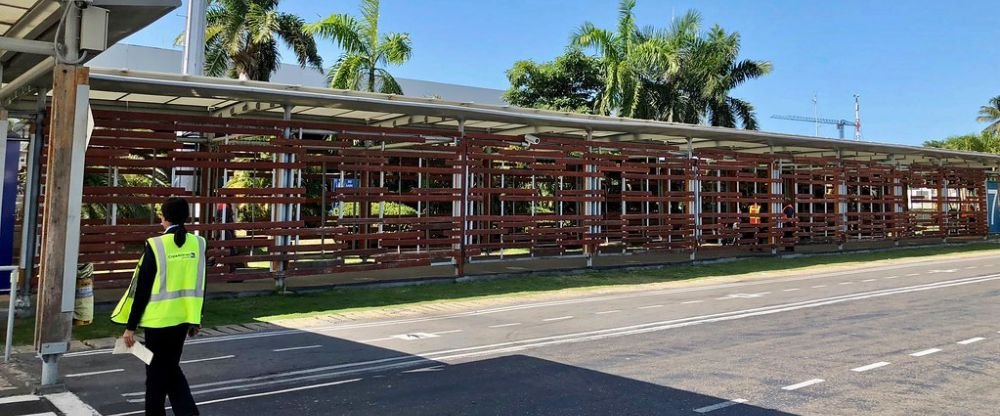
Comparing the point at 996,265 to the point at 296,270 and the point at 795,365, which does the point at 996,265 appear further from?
the point at 296,270

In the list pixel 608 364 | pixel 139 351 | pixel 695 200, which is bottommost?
pixel 608 364

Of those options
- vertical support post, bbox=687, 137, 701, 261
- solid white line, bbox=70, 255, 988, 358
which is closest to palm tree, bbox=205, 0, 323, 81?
vertical support post, bbox=687, 137, 701, 261

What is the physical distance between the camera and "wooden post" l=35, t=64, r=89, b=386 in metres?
6.40

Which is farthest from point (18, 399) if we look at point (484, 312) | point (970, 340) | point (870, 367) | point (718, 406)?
point (970, 340)

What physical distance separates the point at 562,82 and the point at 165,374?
32670mm

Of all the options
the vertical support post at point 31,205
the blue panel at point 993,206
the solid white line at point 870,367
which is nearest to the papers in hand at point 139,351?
the solid white line at point 870,367

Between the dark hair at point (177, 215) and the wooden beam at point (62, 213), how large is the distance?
2102 millimetres

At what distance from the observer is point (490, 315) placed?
1085 cm

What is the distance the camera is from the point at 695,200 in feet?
64.0

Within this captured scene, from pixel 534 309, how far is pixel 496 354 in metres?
3.79

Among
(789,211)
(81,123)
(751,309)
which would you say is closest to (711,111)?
(789,211)

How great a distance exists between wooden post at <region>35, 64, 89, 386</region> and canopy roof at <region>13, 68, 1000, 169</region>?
14.6 feet

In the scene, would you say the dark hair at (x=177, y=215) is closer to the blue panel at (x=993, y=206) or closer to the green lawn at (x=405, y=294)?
the green lawn at (x=405, y=294)

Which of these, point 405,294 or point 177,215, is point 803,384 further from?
point 405,294
